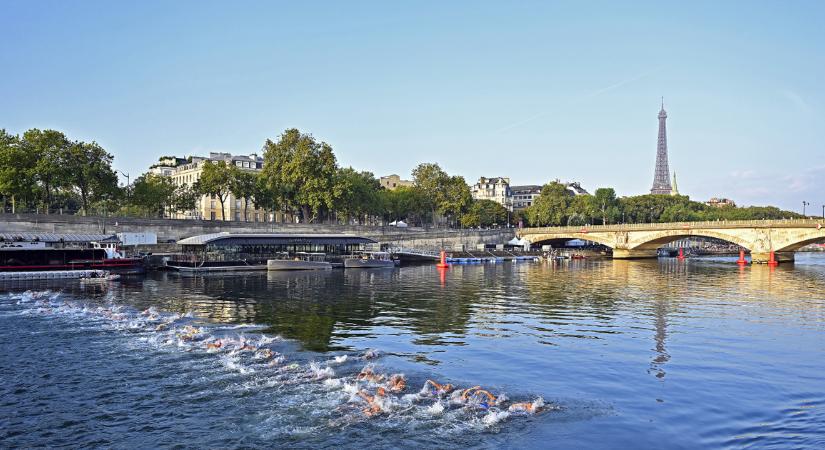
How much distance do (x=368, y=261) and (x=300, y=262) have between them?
35.6ft

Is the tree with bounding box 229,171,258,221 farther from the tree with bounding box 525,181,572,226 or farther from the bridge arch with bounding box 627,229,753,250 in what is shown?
the tree with bounding box 525,181,572,226

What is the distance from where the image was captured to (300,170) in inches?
4397

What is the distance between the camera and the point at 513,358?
25891mm

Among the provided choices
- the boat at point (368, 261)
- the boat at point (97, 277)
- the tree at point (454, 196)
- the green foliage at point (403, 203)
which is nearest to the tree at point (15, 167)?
the boat at point (97, 277)

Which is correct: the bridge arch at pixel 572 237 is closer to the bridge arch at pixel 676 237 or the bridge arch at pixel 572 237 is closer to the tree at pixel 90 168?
the bridge arch at pixel 676 237

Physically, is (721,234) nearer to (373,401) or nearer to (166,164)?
(373,401)

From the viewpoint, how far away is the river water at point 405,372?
54.6ft

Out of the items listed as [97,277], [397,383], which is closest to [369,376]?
[397,383]

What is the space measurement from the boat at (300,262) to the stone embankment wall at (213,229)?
18.3 meters

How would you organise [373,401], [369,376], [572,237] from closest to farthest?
1. [373,401]
2. [369,376]
3. [572,237]

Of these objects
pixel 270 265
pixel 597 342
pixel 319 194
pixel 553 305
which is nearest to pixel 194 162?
pixel 319 194

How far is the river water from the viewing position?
54.6 feet

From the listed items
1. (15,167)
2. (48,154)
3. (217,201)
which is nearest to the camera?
(15,167)

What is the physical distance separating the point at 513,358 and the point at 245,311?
19850mm
